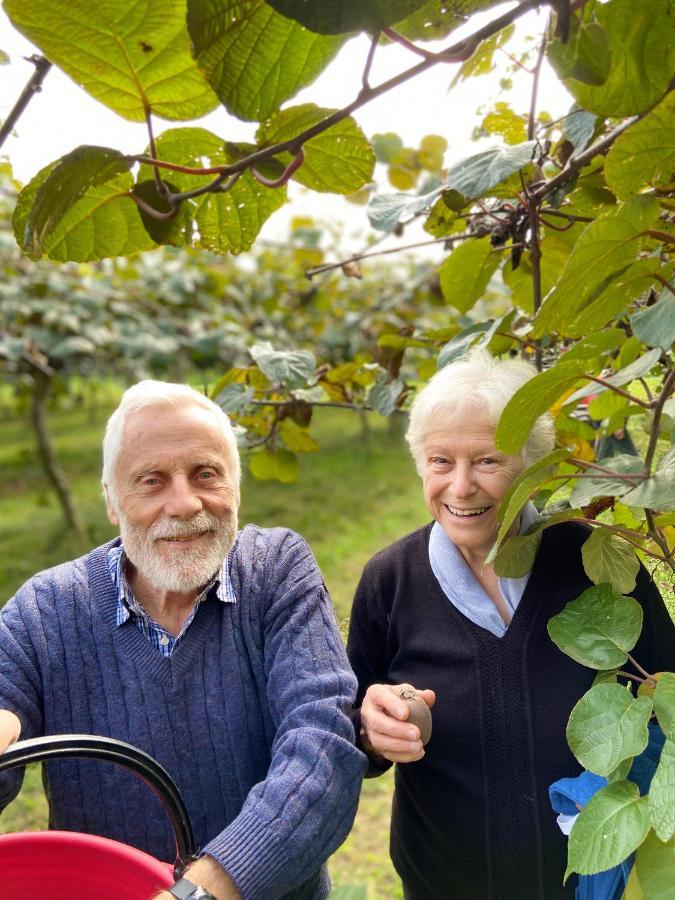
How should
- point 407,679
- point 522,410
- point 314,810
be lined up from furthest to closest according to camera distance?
point 407,679 < point 314,810 < point 522,410

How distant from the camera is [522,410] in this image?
0.85 meters

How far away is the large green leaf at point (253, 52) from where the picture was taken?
1.81ft

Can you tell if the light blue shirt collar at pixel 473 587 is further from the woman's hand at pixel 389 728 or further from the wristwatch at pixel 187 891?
the wristwatch at pixel 187 891

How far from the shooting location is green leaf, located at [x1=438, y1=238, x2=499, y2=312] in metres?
1.53

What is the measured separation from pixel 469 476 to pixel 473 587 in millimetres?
218

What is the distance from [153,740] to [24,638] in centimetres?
30

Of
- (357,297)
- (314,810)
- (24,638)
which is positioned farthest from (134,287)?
(314,810)

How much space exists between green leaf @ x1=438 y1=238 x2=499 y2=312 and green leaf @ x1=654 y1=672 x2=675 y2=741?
0.89m

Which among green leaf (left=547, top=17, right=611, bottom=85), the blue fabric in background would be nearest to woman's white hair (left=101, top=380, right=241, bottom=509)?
the blue fabric in background

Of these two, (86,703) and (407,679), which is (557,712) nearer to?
(407,679)

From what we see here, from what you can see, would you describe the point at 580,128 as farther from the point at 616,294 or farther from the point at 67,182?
the point at 67,182

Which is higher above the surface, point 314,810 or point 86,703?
point 86,703

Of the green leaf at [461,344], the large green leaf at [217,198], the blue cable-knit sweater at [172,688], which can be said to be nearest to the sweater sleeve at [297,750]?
the blue cable-knit sweater at [172,688]

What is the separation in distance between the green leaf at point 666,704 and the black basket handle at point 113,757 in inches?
23.4
